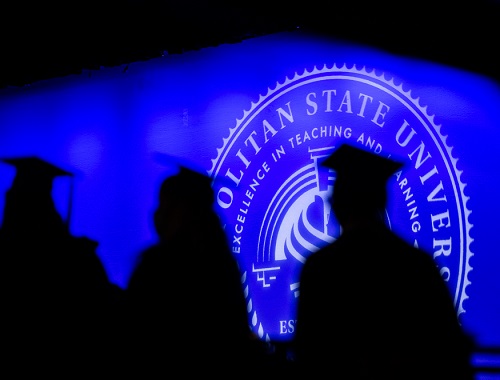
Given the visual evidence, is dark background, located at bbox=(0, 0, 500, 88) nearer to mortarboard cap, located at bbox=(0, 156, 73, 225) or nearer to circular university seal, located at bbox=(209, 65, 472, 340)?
circular university seal, located at bbox=(209, 65, 472, 340)

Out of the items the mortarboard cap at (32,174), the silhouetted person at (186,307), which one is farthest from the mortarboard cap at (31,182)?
the silhouetted person at (186,307)

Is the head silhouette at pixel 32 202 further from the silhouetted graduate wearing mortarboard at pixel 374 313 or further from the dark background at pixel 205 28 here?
the silhouetted graduate wearing mortarboard at pixel 374 313

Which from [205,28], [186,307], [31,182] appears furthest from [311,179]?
[31,182]

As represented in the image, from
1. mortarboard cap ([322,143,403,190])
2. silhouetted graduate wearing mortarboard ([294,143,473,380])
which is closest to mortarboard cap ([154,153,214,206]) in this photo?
mortarboard cap ([322,143,403,190])

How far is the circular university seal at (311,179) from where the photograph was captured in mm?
2791

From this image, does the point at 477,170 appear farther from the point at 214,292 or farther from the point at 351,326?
the point at 214,292

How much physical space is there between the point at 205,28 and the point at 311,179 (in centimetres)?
135

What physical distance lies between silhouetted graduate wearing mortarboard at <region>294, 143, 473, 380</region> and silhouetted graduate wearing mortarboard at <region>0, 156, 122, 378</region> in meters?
1.36

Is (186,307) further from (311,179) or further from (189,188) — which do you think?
(311,179)

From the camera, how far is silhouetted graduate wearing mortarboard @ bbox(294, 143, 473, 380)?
1.95 metres

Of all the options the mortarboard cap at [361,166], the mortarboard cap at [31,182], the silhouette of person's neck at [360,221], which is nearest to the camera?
the silhouette of person's neck at [360,221]

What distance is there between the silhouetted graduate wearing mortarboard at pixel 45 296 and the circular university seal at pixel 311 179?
84 cm

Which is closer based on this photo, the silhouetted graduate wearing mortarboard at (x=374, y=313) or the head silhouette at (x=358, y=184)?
the silhouetted graduate wearing mortarboard at (x=374, y=313)

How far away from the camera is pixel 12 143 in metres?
4.36
